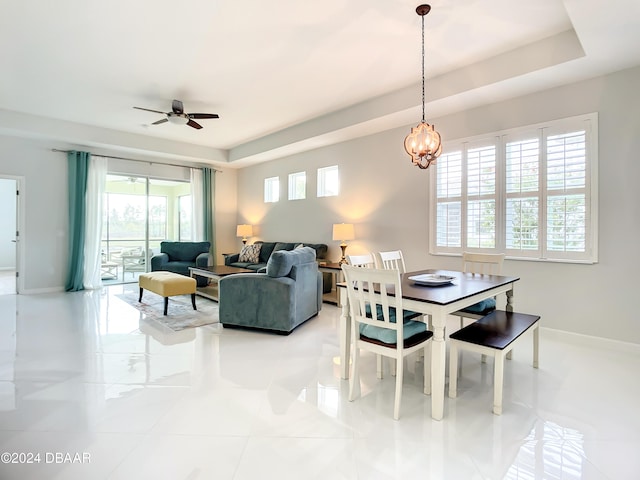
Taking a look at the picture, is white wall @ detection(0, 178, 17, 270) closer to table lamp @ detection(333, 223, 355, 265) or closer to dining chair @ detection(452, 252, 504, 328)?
table lamp @ detection(333, 223, 355, 265)

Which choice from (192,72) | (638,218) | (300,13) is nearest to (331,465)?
(300,13)

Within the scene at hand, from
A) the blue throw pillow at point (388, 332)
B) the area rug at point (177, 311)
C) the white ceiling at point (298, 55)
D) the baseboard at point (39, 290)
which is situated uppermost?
the white ceiling at point (298, 55)

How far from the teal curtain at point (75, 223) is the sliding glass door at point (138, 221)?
58 cm

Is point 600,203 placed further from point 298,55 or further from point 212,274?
point 212,274

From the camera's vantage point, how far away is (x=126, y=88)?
4266 mm

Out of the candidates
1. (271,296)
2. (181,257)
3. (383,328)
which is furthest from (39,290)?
(383,328)

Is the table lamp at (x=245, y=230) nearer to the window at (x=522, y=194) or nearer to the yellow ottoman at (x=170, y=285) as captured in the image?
the yellow ottoman at (x=170, y=285)

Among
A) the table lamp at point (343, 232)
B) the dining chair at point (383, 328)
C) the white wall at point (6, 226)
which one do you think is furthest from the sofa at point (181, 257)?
the white wall at point (6, 226)

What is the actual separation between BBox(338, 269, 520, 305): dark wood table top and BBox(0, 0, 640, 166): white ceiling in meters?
2.09

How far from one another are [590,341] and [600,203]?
1408 mm

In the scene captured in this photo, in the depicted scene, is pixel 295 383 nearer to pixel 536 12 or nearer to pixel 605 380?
pixel 605 380

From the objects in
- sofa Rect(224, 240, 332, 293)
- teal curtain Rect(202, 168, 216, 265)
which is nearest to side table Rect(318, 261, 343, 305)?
sofa Rect(224, 240, 332, 293)

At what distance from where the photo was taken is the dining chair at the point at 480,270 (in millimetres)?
3027

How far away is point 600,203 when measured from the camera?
10.7ft
